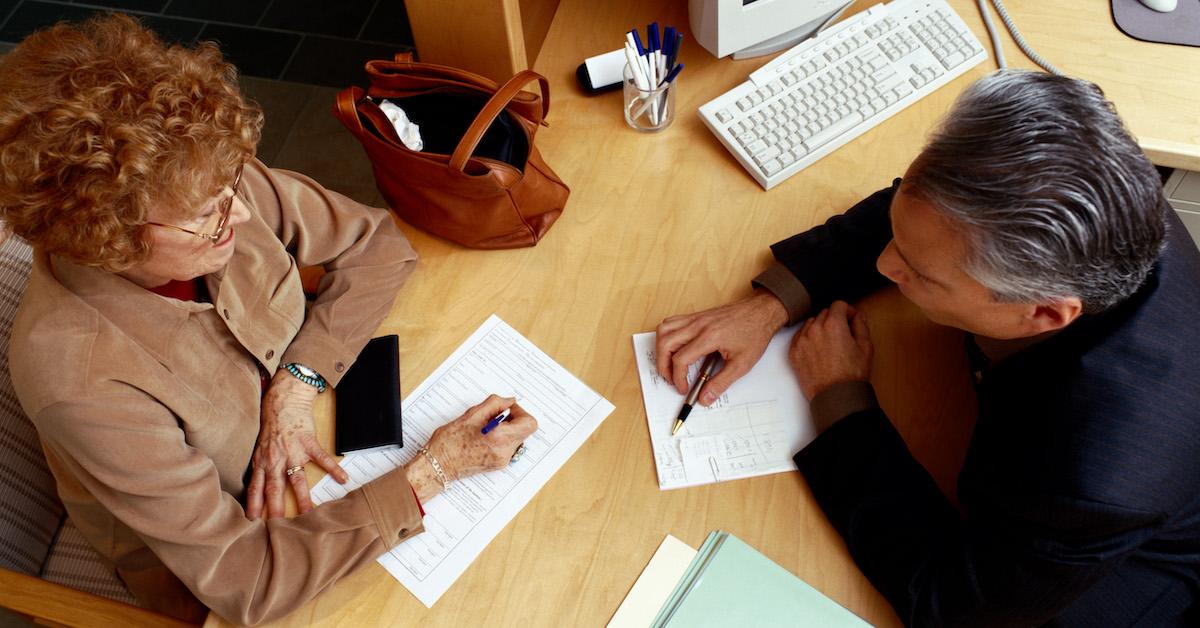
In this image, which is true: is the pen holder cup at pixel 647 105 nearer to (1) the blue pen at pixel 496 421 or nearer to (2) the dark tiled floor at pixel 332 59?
(1) the blue pen at pixel 496 421

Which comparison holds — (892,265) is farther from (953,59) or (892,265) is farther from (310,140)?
(310,140)

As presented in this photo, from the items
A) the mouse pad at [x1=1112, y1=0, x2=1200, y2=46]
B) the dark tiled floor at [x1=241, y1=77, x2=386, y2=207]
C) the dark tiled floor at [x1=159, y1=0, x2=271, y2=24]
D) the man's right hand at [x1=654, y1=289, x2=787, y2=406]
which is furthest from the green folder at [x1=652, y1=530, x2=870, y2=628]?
the dark tiled floor at [x1=159, y1=0, x2=271, y2=24]

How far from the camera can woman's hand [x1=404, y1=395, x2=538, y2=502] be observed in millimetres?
1170

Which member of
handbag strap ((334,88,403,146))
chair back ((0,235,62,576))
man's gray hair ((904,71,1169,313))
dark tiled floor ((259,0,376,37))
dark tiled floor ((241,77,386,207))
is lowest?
dark tiled floor ((241,77,386,207))

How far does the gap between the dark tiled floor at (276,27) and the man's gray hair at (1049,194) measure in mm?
2326

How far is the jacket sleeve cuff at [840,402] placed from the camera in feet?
3.85

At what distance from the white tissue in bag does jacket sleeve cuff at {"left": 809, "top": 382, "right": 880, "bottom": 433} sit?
74 centimetres

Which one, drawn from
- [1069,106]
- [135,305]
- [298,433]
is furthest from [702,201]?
[135,305]

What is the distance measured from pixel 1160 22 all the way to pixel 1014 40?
0.27m

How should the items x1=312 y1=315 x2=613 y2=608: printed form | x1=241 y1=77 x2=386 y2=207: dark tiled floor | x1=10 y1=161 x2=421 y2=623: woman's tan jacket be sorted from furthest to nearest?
x1=241 y1=77 x2=386 y2=207: dark tiled floor → x1=312 y1=315 x2=613 y2=608: printed form → x1=10 y1=161 x2=421 y2=623: woman's tan jacket

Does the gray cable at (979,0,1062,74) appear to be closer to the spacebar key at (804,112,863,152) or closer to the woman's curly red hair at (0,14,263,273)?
the spacebar key at (804,112,863,152)

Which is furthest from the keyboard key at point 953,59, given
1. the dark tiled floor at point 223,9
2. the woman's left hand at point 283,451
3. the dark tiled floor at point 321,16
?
the dark tiled floor at point 223,9

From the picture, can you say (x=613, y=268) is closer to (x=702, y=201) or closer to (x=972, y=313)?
(x=702, y=201)

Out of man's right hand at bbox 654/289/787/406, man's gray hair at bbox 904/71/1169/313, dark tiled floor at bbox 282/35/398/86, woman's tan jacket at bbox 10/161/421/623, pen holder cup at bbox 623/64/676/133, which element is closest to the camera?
man's gray hair at bbox 904/71/1169/313
